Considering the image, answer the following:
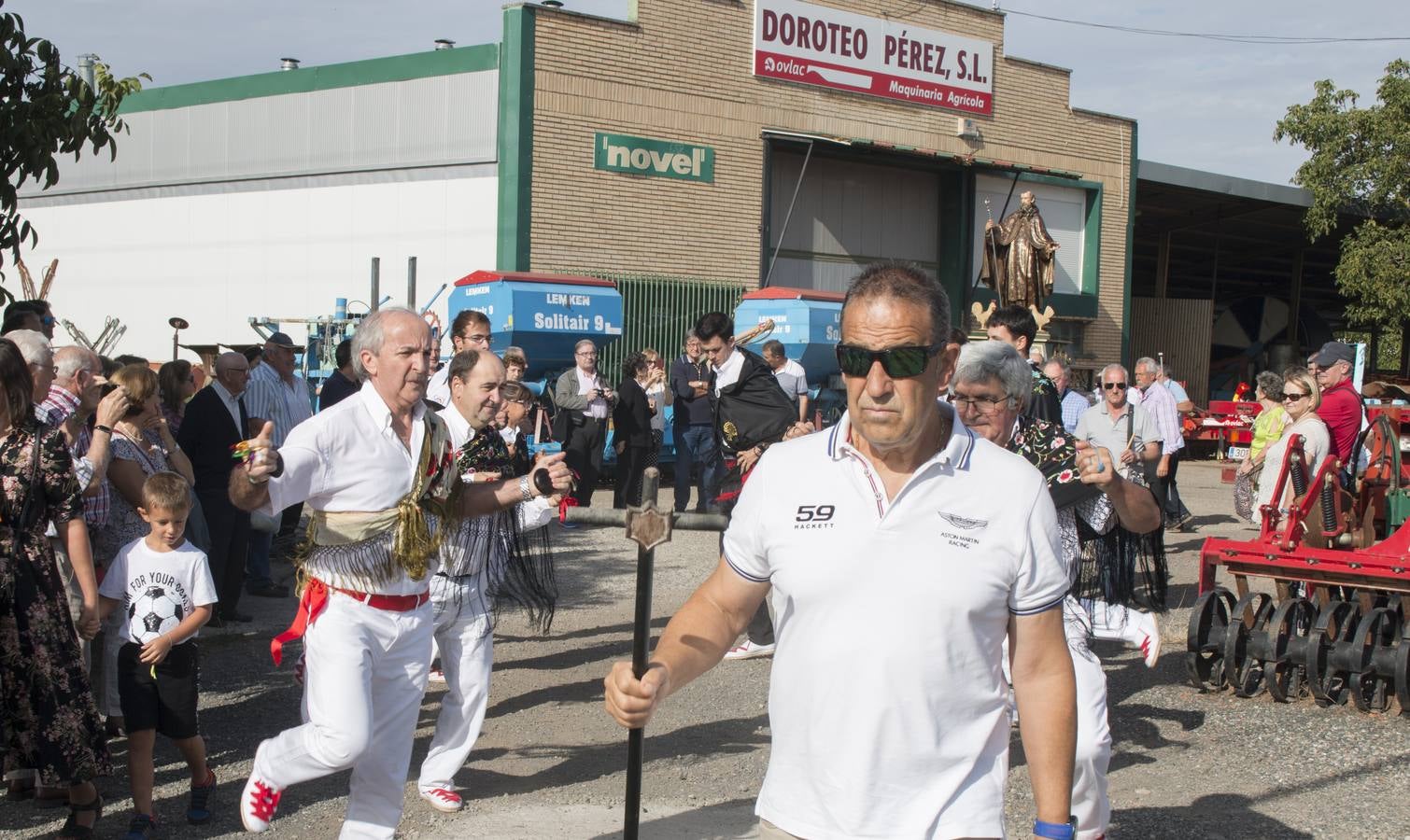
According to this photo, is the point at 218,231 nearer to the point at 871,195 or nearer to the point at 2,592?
the point at 871,195

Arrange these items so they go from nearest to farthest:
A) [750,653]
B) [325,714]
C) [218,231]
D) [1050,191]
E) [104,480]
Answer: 1. [325,714]
2. [104,480]
3. [750,653]
4. [218,231]
5. [1050,191]

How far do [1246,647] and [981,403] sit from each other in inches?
146

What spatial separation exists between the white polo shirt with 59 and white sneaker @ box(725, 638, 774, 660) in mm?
5667

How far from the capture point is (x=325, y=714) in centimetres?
443

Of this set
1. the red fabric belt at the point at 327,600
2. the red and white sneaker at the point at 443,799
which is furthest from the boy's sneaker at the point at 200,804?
the red fabric belt at the point at 327,600

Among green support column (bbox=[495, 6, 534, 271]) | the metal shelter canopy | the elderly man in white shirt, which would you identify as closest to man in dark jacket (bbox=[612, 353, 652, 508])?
the elderly man in white shirt

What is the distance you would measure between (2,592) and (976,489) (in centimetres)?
382

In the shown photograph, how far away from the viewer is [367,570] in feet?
15.1

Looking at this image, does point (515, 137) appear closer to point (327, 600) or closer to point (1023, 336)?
point (1023, 336)

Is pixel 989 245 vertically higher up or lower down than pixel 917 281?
higher up

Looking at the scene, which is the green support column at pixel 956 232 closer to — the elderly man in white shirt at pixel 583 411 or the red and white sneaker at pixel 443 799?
the elderly man in white shirt at pixel 583 411

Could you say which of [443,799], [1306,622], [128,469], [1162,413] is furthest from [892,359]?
[1162,413]

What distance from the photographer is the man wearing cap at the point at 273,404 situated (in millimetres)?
10375

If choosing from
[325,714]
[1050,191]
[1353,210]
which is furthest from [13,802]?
[1353,210]
